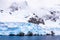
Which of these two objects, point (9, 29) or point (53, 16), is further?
point (53, 16)

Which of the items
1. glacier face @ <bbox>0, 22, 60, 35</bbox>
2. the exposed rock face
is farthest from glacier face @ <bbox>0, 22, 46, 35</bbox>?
the exposed rock face

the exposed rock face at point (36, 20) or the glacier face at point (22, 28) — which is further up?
the exposed rock face at point (36, 20)

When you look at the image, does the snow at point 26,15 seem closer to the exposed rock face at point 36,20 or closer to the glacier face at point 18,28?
the glacier face at point 18,28

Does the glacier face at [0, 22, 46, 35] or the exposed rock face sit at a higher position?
the exposed rock face

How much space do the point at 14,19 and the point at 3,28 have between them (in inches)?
18.9

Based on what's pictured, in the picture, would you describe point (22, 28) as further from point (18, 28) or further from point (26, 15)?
point (26, 15)

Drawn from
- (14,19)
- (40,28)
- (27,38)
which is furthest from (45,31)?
(14,19)

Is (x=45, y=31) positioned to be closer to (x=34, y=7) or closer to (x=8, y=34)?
(x=34, y=7)

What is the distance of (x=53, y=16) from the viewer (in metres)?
5.34

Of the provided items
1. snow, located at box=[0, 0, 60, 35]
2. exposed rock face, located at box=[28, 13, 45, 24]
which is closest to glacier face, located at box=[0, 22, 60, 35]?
snow, located at box=[0, 0, 60, 35]

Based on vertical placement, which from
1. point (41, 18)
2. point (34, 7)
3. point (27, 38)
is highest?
point (34, 7)

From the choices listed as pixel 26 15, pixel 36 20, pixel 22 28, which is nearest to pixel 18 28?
pixel 22 28

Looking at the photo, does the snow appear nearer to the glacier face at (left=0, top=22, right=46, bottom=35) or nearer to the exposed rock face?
the glacier face at (left=0, top=22, right=46, bottom=35)

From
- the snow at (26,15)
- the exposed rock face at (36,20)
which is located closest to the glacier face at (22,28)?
the snow at (26,15)
